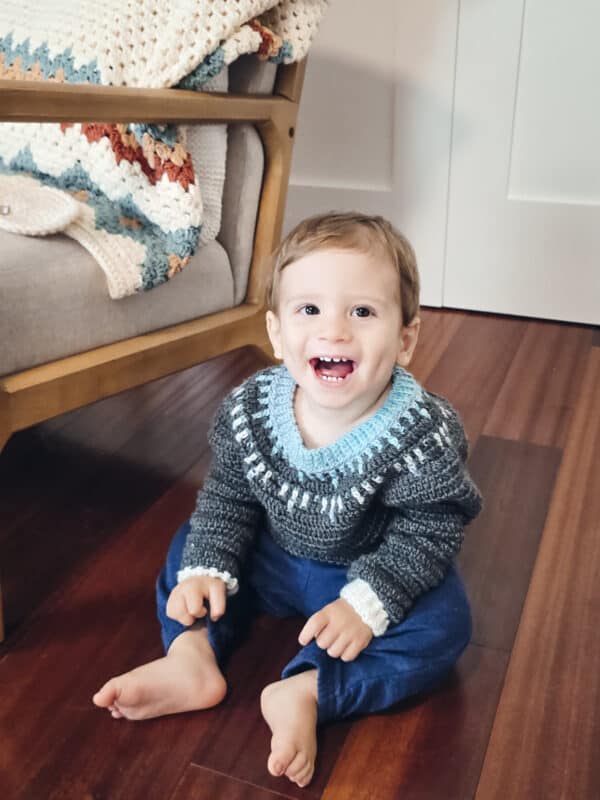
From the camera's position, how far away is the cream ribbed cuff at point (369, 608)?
72 centimetres

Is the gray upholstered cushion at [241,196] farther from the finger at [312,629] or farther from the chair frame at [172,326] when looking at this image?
the finger at [312,629]

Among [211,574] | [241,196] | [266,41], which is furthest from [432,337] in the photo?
[211,574]

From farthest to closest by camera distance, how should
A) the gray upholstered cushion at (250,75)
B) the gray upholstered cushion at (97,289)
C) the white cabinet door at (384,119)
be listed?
the white cabinet door at (384,119), the gray upholstered cushion at (250,75), the gray upholstered cushion at (97,289)

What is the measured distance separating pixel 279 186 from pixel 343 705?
720 mm

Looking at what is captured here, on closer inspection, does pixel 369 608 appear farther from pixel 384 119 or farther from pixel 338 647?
pixel 384 119

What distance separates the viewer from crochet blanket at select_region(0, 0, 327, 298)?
962 millimetres

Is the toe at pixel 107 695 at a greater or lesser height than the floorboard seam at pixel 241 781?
greater

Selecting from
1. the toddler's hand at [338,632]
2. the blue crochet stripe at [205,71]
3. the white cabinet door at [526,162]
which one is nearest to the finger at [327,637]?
the toddler's hand at [338,632]

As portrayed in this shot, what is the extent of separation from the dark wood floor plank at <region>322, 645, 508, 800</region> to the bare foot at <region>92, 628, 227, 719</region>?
137 mm

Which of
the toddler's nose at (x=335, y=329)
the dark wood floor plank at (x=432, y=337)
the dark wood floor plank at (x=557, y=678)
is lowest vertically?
the dark wood floor plank at (x=557, y=678)

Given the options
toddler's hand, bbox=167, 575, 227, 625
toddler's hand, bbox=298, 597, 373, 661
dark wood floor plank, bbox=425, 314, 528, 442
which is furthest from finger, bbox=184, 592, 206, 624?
dark wood floor plank, bbox=425, 314, 528, 442

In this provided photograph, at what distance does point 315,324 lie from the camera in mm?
733

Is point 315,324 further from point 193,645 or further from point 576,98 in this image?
point 576,98

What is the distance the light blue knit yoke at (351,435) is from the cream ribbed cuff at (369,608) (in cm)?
11
